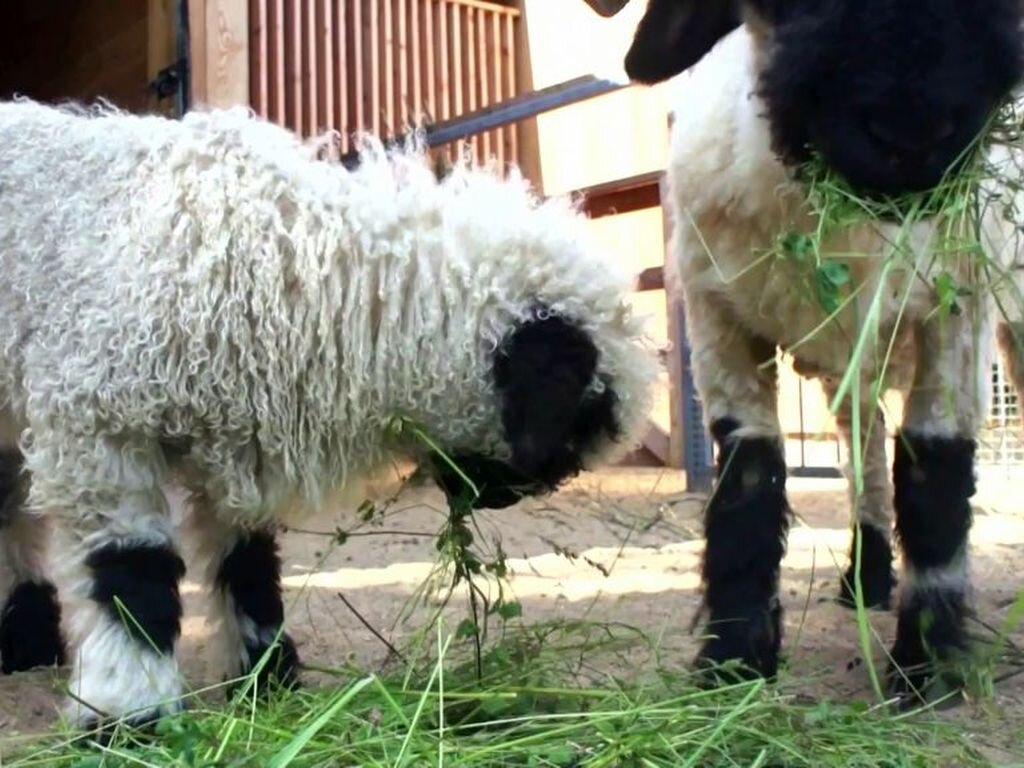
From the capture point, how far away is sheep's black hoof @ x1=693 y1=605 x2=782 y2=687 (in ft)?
11.5

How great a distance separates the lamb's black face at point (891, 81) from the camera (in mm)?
2889

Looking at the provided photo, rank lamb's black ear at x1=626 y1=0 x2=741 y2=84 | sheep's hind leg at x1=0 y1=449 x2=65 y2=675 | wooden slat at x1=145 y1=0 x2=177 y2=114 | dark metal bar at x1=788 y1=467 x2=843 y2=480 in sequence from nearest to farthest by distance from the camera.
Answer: lamb's black ear at x1=626 y1=0 x2=741 y2=84
sheep's hind leg at x1=0 y1=449 x2=65 y2=675
wooden slat at x1=145 y1=0 x2=177 y2=114
dark metal bar at x1=788 y1=467 x2=843 y2=480

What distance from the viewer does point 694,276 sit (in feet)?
12.8

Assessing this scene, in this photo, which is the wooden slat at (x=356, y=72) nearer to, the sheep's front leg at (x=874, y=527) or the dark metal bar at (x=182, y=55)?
the dark metal bar at (x=182, y=55)

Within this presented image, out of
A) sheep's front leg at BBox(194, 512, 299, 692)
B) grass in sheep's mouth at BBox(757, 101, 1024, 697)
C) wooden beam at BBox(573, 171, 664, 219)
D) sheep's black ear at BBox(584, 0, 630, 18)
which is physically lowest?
sheep's front leg at BBox(194, 512, 299, 692)

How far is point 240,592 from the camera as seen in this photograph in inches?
153

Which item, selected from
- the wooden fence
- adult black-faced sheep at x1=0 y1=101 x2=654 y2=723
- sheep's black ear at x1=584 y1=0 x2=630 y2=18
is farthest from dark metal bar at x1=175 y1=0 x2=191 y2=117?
adult black-faced sheep at x1=0 y1=101 x2=654 y2=723

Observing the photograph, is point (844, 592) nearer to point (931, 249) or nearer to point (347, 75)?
point (931, 249)

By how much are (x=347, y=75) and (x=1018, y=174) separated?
7.52 m

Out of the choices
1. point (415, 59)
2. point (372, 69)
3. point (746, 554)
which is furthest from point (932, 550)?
point (415, 59)

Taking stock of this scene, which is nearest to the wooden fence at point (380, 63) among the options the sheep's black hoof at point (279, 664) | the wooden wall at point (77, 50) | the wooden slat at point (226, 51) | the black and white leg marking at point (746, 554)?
the wooden wall at point (77, 50)

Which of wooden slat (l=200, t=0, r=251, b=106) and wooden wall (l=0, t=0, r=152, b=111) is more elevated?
wooden wall (l=0, t=0, r=152, b=111)

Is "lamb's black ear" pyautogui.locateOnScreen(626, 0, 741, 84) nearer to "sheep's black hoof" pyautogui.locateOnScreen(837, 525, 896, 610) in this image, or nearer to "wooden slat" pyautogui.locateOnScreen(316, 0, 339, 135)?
"sheep's black hoof" pyautogui.locateOnScreen(837, 525, 896, 610)

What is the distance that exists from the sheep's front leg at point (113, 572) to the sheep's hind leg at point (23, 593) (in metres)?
1.19
